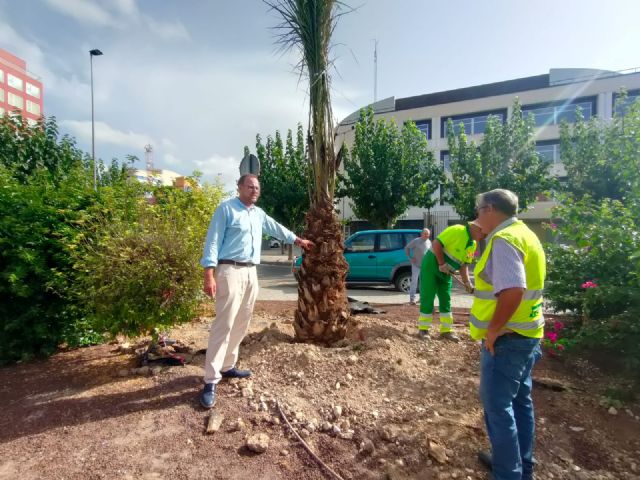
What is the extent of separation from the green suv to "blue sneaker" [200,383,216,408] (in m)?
7.93

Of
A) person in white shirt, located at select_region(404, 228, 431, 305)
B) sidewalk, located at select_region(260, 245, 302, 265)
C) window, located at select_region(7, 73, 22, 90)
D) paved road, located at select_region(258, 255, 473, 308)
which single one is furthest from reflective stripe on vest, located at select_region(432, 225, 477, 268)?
window, located at select_region(7, 73, 22, 90)

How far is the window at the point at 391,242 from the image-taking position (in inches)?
428

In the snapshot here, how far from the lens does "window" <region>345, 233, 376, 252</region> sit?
36.2 feet

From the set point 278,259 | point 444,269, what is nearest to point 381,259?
point 444,269

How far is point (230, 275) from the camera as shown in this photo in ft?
10.2

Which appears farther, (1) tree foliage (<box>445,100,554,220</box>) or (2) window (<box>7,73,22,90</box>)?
(2) window (<box>7,73,22,90</box>)

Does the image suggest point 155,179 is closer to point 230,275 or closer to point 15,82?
point 230,275

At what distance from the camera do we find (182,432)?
2.62 meters

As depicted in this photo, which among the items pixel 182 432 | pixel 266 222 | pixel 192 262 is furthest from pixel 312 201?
pixel 182 432

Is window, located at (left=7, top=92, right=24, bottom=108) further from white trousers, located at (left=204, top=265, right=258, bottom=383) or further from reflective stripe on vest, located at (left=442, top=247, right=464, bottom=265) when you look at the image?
reflective stripe on vest, located at (left=442, top=247, right=464, bottom=265)

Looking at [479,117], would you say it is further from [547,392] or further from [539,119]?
[547,392]

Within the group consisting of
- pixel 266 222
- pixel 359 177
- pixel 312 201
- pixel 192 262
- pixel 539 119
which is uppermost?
pixel 539 119

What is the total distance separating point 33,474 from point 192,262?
1.88 m

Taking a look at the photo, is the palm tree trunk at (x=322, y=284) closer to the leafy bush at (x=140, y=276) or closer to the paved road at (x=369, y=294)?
the leafy bush at (x=140, y=276)
